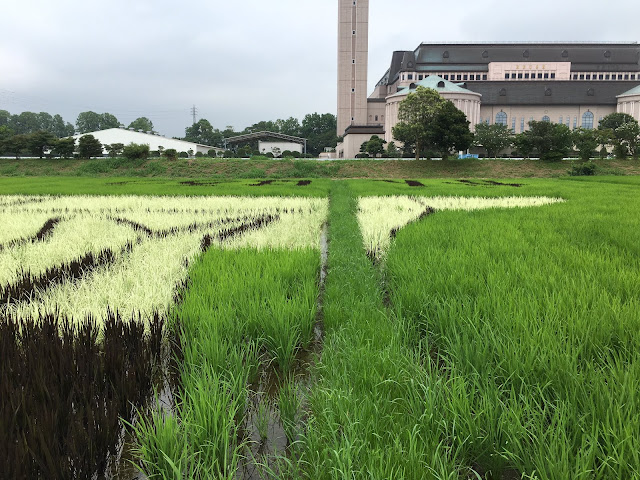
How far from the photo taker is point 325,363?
197cm

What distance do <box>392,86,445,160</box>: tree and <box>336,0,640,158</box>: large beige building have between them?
19.0 meters

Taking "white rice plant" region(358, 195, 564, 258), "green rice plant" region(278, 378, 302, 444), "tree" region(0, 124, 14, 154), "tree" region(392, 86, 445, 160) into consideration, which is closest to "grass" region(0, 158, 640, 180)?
"tree" region(392, 86, 445, 160)

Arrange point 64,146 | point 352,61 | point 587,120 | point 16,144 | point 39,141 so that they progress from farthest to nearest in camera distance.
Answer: point 352,61 < point 587,120 < point 16,144 < point 39,141 < point 64,146

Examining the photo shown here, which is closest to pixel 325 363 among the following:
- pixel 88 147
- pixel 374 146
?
pixel 88 147

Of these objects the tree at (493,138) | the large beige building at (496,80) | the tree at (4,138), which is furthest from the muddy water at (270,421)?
the large beige building at (496,80)

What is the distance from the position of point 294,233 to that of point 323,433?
4.14 meters

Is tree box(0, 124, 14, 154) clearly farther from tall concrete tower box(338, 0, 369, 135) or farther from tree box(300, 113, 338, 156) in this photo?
tree box(300, 113, 338, 156)

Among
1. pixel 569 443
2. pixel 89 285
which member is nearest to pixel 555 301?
pixel 569 443

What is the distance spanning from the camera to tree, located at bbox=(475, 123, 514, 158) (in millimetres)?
42812

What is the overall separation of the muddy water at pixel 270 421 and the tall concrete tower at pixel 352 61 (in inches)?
2644

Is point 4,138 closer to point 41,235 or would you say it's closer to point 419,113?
point 419,113

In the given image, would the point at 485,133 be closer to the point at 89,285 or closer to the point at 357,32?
the point at 357,32

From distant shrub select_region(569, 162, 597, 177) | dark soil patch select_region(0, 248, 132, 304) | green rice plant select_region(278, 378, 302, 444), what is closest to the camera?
green rice plant select_region(278, 378, 302, 444)

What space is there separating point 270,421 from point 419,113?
37525 millimetres
